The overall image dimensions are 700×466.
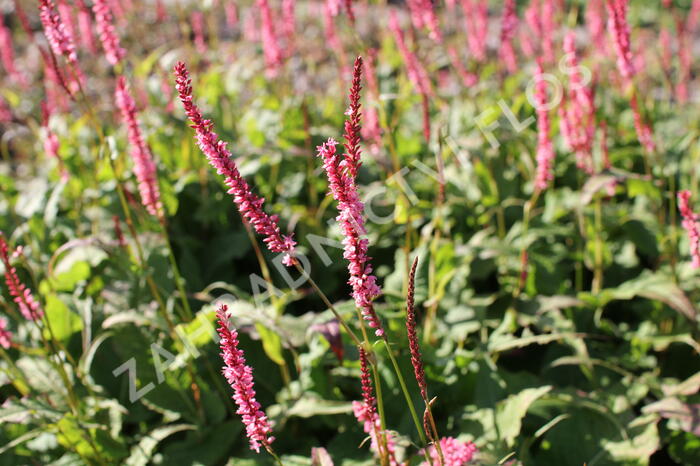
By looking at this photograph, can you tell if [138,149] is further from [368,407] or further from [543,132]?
[543,132]

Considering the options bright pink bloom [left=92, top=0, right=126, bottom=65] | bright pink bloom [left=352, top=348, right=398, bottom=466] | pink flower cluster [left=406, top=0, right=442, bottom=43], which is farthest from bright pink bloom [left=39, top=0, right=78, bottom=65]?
pink flower cluster [left=406, top=0, right=442, bottom=43]

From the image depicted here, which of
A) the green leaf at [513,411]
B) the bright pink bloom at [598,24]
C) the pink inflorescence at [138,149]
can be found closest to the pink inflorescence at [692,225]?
the green leaf at [513,411]

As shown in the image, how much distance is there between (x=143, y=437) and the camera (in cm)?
226

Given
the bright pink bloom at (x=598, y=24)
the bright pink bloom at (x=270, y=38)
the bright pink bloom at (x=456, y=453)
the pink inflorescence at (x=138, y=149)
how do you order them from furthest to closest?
1. the bright pink bloom at (x=598, y=24)
2. the bright pink bloom at (x=270, y=38)
3. the pink inflorescence at (x=138, y=149)
4. the bright pink bloom at (x=456, y=453)

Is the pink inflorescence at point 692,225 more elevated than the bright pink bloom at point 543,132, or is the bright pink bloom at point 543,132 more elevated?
the bright pink bloom at point 543,132

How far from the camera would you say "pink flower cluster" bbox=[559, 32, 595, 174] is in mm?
2387

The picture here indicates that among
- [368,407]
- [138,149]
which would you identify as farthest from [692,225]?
[138,149]

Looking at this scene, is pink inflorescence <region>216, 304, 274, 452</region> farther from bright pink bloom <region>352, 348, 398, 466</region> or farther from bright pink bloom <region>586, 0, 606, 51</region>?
bright pink bloom <region>586, 0, 606, 51</region>

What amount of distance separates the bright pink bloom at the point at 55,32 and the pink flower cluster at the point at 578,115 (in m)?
1.71

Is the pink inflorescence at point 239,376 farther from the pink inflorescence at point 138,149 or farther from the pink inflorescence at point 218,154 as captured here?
the pink inflorescence at point 138,149

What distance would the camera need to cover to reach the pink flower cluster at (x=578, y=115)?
239cm

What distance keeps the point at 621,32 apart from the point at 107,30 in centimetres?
166

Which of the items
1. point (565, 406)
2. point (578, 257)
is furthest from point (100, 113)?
point (565, 406)

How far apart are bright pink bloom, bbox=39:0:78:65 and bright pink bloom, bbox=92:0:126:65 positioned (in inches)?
5.3
